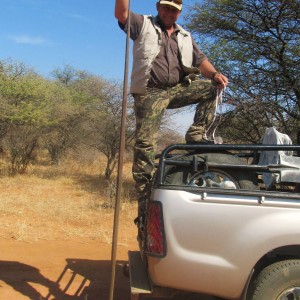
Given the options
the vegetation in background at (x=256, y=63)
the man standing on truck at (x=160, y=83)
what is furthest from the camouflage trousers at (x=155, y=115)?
the vegetation in background at (x=256, y=63)

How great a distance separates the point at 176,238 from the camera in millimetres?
2818

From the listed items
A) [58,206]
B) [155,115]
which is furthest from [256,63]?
[155,115]

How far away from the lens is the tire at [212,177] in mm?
3098

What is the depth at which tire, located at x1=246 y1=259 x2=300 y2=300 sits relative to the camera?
2.82 m

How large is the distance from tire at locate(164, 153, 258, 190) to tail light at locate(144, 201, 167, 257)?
10.9 inches

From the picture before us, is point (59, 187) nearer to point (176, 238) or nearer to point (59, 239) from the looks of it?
point (59, 239)

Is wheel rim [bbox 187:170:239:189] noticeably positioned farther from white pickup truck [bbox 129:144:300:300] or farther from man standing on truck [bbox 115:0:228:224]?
man standing on truck [bbox 115:0:228:224]

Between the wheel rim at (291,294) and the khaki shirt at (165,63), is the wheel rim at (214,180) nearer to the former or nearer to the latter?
the wheel rim at (291,294)

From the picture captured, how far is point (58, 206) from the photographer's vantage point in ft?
33.6

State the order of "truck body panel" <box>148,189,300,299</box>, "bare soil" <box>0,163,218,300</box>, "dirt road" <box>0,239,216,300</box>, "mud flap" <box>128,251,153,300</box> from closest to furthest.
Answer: "truck body panel" <box>148,189,300,299</box>, "mud flap" <box>128,251,153,300</box>, "dirt road" <box>0,239,216,300</box>, "bare soil" <box>0,163,218,300</box>

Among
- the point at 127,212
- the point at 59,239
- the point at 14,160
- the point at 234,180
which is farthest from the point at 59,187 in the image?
the point at 234,180

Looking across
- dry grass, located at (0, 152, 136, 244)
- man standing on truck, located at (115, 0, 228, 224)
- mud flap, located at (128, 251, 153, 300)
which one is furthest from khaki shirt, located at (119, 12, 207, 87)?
dry grass, located at (0, 152, 136, 244)

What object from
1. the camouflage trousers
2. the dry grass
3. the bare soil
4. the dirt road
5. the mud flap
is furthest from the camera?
the dry grass

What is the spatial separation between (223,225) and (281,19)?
8.32m
